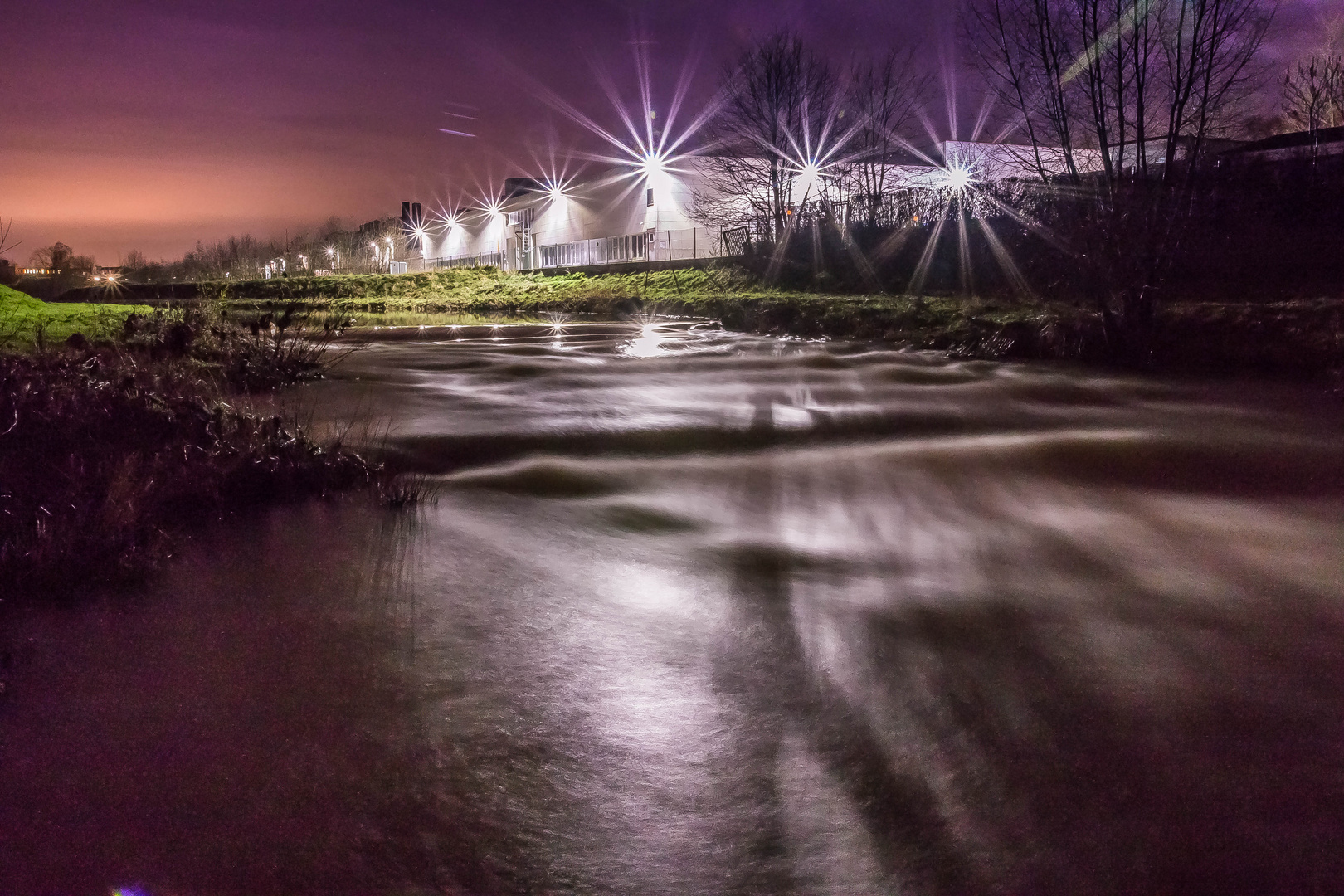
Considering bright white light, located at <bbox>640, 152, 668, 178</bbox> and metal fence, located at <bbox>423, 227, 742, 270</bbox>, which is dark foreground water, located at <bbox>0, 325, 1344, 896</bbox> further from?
bright white light, located at <bbox>640, 152, 668, 178</bbox>

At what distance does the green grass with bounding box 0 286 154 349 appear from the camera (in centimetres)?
1107

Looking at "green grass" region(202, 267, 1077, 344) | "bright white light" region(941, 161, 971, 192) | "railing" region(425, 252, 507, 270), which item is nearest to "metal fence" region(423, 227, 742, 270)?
"railing" region(425, 252, 507, 270)

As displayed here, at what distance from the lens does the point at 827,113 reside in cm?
3612

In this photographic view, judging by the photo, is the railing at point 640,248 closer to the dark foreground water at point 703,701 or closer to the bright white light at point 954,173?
the bright white light at point 954,173

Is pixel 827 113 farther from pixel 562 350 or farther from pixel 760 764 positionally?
pixel 760 764

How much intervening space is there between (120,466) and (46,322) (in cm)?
914

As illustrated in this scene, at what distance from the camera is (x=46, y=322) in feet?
41.7

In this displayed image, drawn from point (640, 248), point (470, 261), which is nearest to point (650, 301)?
point (640, 248)

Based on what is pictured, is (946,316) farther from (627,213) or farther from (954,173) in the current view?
(627,213)

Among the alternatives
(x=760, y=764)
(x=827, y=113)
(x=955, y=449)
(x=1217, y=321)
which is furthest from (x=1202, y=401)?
(x=827, y=113)

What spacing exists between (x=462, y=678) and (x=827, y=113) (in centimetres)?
3575

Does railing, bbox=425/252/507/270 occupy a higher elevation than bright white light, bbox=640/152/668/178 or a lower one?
lower

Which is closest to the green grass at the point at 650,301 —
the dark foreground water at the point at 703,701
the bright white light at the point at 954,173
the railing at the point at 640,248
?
the railing at the point at 640,248

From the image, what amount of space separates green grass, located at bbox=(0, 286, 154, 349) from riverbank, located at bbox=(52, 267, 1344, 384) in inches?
94.4
